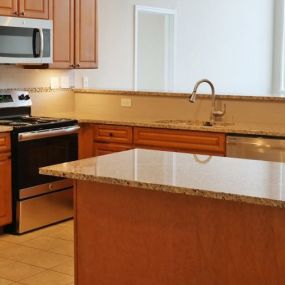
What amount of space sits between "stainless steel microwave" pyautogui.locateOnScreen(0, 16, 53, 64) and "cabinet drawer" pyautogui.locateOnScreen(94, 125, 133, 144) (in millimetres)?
760

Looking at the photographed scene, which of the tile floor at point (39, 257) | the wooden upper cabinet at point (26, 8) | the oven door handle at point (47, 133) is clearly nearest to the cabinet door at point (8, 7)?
the wooden upper cabinet at point (26, 8)

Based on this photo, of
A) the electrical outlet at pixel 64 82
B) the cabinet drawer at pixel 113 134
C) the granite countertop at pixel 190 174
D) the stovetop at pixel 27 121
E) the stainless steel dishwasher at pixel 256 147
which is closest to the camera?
the granite countertop at pixel 190 174

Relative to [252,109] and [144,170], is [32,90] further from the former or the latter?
[144,170]

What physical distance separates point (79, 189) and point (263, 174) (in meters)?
0.85

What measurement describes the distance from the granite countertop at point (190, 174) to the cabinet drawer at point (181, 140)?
1559mm

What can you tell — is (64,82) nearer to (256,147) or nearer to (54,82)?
(54,82)

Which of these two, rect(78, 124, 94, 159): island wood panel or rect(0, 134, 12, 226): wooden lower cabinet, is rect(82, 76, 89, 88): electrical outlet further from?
rect(0, 134, 12, 226): wooden lower cabinet

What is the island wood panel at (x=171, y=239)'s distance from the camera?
234 cm

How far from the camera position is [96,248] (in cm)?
279

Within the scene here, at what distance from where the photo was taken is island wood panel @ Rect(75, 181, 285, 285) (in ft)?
7.68

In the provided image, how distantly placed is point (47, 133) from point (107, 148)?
0.63m

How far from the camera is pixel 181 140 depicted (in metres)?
4.88

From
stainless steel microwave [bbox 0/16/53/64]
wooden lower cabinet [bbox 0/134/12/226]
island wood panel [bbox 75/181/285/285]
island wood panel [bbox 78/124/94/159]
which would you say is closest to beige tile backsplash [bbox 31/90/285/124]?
island wood panel [bbox 78/124/94/159]

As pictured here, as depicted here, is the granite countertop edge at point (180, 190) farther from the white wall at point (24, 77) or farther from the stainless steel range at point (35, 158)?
the white wall at point (24, 77)
